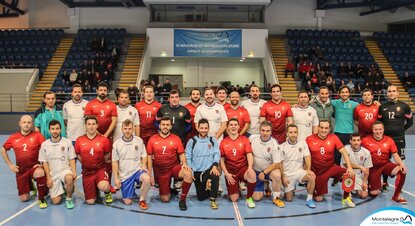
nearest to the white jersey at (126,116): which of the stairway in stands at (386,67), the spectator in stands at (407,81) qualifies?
the stairway in stands at (386,67)

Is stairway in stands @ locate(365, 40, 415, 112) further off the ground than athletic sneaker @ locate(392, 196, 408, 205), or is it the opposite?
stairway in stands @ locate(365, 40, 415, 112)

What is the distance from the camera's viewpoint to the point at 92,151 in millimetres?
5727

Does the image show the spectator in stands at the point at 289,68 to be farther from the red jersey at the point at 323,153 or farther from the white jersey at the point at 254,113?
the red jersey at the point at 323,153

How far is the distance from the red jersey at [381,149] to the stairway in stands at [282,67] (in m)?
12.1

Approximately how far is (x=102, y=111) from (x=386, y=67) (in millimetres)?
19338

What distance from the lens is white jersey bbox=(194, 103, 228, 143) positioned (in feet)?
21.4

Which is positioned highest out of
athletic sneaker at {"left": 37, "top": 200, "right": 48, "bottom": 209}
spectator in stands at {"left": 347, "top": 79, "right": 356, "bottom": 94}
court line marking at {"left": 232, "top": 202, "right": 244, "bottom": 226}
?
spectator in stands at {"left": 347, "top": 79, "right": 356, "bottom": 94}

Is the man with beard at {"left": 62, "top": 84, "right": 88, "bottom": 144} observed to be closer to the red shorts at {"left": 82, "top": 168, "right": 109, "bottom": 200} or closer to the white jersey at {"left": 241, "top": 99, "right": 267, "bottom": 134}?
the red shorts at {"left": 82, "top": 168, "right": 109, "bottom": 200}

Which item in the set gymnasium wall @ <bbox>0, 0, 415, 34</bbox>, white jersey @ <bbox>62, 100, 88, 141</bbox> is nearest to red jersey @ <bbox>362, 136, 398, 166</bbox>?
white jersey @ <bbox>62, 100, 88, 141</bbox>

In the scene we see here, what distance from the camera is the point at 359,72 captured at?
1922cm

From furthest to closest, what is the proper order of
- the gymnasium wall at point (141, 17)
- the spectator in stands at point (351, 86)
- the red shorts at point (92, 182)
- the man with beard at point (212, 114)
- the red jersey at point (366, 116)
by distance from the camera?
the gymnasium wall at point (141, 17) < the spectator in stands at point (351, 86) < the red jersey at point (366, 116) < the man with beard at point (212, 114) < the red shorts at point (92, 182)

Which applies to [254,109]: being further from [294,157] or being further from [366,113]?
[366,113]

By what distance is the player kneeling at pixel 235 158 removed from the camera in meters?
5.78

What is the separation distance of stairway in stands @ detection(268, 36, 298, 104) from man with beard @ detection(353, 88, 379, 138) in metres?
11.4
